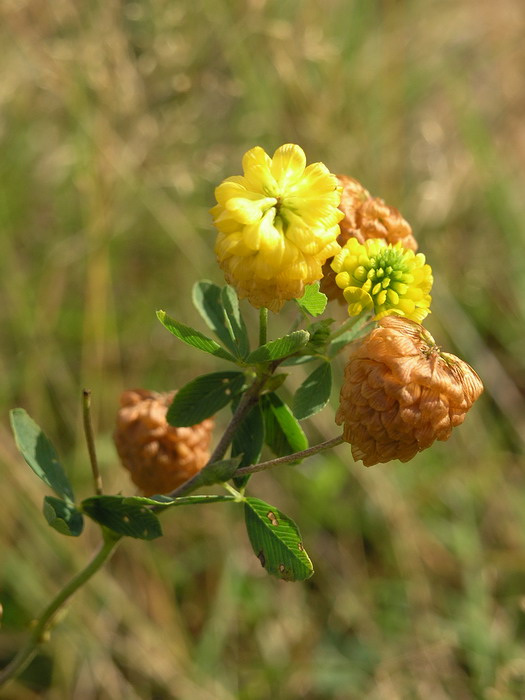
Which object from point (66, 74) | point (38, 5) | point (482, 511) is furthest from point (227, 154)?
point (482, 511)

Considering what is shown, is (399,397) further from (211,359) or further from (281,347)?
(211,359)

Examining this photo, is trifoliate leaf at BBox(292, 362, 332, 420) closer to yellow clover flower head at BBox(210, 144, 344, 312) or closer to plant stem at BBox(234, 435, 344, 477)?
plant stem at BBox(234, 435, 344, 477)

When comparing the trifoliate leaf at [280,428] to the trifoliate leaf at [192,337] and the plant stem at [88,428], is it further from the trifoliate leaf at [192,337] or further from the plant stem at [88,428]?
the plant stem at [88,428]

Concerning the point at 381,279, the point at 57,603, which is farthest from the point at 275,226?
the point at 57,603

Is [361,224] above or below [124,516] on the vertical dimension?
above

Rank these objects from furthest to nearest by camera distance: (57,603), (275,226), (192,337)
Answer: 1. (57,603)
2. (192,337)
3. (275,226)

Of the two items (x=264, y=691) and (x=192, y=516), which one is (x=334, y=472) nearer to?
(x=192, y=516)
